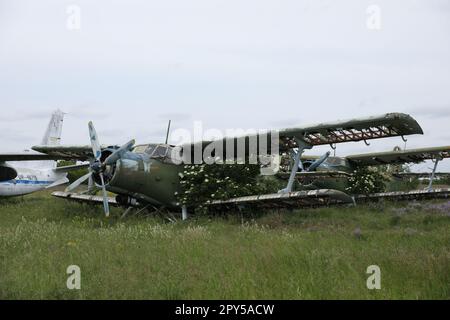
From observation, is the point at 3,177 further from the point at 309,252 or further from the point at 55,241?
the point at 309,252

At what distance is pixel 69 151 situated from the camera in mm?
17734

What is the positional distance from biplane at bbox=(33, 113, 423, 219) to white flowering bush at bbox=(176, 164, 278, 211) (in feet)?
1.00

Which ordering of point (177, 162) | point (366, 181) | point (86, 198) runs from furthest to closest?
point (366, 181), point (86, 198), point (177, 162)

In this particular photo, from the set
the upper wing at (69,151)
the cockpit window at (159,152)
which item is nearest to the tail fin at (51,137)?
the upper wing at (69,151)

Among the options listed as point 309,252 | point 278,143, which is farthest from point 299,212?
point 309,252

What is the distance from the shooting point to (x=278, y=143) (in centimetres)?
1398

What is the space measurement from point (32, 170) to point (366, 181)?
18.5 m

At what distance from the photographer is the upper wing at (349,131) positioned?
35.5ft

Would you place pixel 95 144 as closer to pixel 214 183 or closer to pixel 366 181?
pixel 214 183

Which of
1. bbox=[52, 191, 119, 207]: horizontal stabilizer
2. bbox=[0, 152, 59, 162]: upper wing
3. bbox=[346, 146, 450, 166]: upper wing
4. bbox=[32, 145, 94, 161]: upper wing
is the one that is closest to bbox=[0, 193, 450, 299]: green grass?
bbox=[52, 191, 119, 207]: horizontal stabilizer

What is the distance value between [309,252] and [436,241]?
294 centimetres

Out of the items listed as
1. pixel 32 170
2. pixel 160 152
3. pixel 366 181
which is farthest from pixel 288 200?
pixel 32 170

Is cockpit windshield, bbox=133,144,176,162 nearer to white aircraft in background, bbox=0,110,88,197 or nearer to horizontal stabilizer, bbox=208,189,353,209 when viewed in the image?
horizontal stabilizer, bbox=208,189,353,209

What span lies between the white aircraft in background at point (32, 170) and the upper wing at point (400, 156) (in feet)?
42.6
